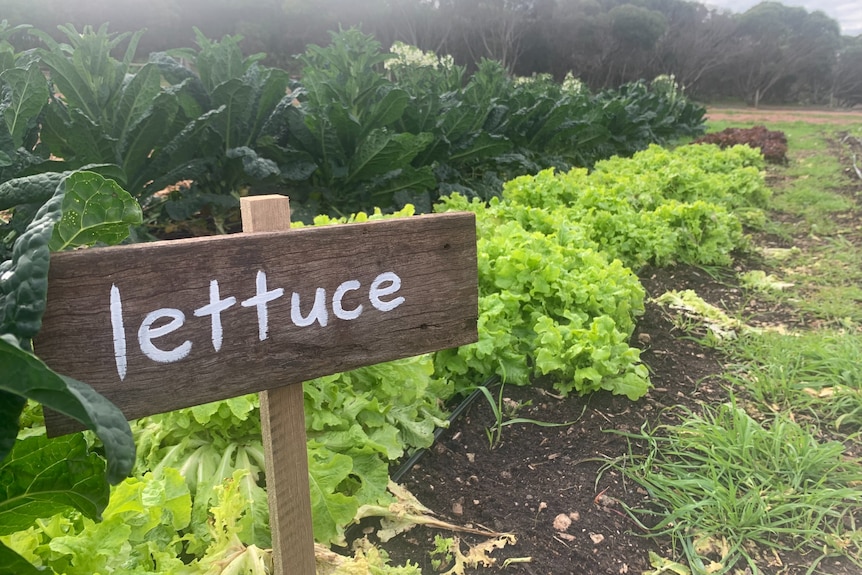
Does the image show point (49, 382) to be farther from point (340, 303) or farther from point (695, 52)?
point (695, 52)

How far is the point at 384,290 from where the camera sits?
1.15m

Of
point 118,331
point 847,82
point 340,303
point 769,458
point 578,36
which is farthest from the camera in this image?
point 847,82

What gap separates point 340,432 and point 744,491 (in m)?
1.36

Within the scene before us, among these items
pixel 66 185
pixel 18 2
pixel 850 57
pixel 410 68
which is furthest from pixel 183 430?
pixel 850 57

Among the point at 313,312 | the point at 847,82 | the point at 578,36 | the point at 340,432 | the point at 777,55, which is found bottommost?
the point at 340,432

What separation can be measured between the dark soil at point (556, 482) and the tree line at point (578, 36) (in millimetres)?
31197

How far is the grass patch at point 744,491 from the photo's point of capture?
1746 mm

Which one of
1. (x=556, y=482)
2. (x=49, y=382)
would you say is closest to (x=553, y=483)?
(x=556, y=482)

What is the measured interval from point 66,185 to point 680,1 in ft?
178

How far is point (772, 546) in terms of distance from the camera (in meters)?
1.74

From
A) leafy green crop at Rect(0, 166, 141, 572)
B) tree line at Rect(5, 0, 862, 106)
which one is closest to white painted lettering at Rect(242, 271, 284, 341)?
leafy green crop at Rect(0, 166, 141, 572)

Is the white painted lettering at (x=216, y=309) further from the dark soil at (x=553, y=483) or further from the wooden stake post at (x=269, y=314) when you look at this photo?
the dark soil at (x=553, y=483)

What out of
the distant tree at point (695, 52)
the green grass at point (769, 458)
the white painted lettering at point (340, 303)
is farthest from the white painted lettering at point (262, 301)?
the distant tree at point (695, 52)

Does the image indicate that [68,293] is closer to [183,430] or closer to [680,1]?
[183,430]
